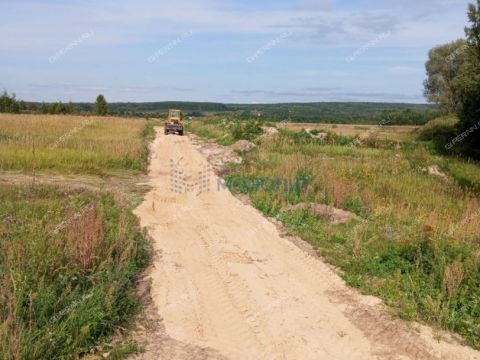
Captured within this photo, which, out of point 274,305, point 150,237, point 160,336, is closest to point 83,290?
point 160,336

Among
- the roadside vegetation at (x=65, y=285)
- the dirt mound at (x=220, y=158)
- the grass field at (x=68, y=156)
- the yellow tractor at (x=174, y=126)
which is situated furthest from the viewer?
the yellow tractor at (x=174, y=126)

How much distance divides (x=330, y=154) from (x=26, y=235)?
17.4 m

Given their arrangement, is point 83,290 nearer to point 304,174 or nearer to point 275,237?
point 275,237

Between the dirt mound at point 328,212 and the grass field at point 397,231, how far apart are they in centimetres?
21

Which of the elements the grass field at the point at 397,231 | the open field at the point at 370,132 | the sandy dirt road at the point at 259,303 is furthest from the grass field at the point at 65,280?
the open field at the point at 370,132

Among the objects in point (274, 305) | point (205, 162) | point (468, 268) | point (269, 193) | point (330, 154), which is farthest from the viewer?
point (330, 154)

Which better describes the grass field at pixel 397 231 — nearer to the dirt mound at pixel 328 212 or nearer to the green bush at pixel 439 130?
the dirt mound at pixel 328 212

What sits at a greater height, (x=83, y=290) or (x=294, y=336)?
(x=83, y=290)

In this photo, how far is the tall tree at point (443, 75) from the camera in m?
50.4

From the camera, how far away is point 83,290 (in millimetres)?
5352

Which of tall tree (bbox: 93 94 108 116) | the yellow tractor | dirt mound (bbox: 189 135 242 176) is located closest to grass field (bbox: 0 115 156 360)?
dirt mound (bbox: 189 135 242 176)

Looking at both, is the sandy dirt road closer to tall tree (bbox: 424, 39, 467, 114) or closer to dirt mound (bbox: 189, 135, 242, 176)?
dirt mound (bbox: 189, 135, 242, 176)

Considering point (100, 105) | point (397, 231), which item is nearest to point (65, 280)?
point (397, 231)

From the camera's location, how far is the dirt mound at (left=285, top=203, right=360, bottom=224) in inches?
384
